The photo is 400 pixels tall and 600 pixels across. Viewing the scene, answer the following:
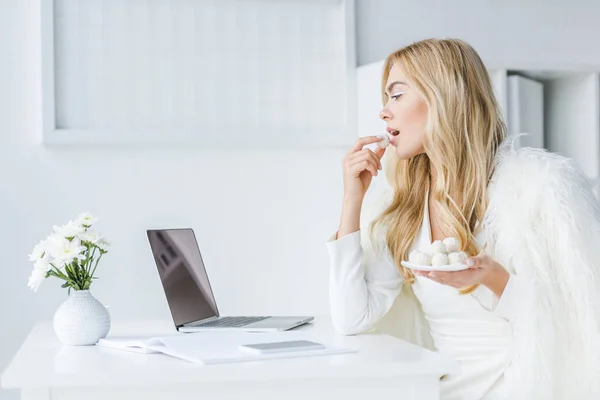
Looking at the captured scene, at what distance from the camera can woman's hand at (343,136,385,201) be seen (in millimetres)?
1867

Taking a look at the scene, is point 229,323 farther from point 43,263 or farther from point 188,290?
point 43,263

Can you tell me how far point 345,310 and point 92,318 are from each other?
0.51 metres

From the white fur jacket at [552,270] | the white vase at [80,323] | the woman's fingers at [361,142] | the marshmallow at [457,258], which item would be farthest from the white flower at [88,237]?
the white fur jacket at [552,270]

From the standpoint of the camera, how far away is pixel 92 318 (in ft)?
5.36

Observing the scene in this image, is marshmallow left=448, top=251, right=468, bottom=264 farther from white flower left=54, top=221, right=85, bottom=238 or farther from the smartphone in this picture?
white flower left=54, top=221, right=85, bottom=238

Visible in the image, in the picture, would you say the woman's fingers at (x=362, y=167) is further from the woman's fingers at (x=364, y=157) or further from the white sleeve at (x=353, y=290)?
the white sleeve at (x=353, y=290)

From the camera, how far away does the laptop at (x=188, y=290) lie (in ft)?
6.17

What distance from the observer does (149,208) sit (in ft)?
8.46

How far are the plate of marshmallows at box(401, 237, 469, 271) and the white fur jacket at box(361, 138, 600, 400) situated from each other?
23 centimetres

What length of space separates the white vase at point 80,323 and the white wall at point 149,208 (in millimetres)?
921

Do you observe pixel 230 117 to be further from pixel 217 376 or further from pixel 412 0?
pixel 217 376

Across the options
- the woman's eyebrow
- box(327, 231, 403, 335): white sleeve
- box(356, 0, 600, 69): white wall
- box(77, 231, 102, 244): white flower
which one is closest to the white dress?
box(327, 231, 403, 335): white sleeve

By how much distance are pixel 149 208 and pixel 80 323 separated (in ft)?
3.23

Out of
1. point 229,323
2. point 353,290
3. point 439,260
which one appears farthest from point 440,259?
point 229,323
